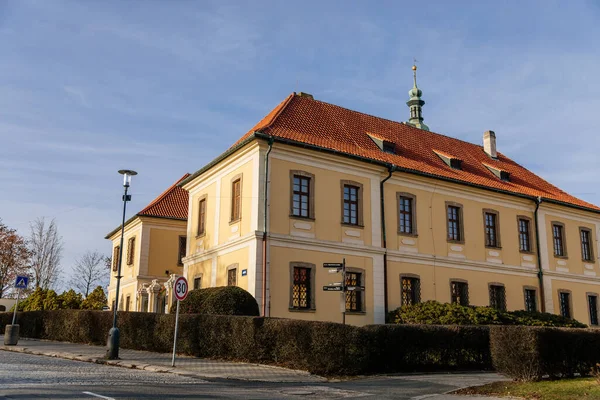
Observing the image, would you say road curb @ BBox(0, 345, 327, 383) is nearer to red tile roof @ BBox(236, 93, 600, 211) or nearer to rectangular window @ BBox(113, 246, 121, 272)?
red tile roof @ BBox(236, 93, 600, 211)

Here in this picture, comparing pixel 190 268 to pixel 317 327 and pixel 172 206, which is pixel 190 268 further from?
pixel 317 327

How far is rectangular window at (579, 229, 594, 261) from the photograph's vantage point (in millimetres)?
32906

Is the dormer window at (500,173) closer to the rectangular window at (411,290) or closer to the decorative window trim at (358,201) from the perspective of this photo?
the rectangular window at (411,290)

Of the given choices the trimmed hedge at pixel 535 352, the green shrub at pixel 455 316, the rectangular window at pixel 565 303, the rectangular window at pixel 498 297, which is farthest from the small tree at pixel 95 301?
the trimmed hedge at pixel 535 352

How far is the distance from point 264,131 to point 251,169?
60.7 inches

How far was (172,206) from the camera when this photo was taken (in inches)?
1415

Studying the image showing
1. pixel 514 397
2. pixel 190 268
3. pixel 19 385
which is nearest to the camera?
pixel 19 385

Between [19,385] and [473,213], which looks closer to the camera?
[19,385]

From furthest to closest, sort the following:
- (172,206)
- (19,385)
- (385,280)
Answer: (172,206) < (385,280) < (19,385)

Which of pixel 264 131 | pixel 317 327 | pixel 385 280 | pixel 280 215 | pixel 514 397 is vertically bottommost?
pixel 514 397

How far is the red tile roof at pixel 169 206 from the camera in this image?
34688 millimetres

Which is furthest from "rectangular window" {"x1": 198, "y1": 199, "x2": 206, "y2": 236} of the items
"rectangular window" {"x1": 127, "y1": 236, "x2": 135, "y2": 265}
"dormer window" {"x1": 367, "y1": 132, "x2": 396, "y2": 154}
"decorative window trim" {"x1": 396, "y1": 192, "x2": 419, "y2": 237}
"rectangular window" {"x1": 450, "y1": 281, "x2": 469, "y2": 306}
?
"rectangular window" {"x1": 450, "y1": 281, "x2": 469, "y2": 306}

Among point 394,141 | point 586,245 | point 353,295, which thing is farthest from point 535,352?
point 586,245

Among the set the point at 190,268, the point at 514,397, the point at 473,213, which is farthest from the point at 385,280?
the point at 514,397
